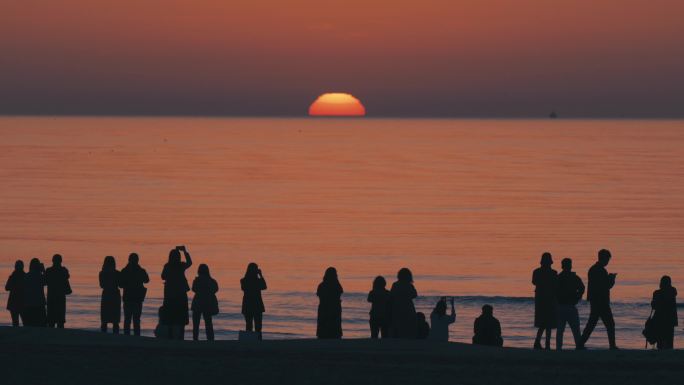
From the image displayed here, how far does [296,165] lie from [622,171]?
31.7 metres

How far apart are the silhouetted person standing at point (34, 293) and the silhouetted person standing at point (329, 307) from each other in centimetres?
446

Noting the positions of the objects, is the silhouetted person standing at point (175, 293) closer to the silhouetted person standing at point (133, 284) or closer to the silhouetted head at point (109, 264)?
the silhouetted person standing at point (133, 284)

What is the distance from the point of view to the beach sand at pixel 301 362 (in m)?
13.3

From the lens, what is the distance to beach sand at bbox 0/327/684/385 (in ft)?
43.7

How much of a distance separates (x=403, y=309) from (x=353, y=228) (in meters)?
36.3

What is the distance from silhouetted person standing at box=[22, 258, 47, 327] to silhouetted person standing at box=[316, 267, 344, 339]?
14.6ft

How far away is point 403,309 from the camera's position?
55.3ft

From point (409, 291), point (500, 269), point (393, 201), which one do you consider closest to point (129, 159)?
point (393, 201)

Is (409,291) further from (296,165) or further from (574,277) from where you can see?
(296,165)

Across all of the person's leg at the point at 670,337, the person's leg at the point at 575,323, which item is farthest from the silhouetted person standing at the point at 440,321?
the person's leg at the point at 670,337

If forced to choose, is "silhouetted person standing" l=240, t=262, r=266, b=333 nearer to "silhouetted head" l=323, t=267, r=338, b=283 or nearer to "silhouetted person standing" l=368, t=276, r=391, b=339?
"silhouetted head" l=323, t=267, r=338, b=283

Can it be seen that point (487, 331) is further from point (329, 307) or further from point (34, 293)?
point (34, 293)

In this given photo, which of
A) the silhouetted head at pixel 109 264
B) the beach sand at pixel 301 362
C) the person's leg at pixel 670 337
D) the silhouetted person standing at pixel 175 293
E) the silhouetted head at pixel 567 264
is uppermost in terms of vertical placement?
the silhouetted head at pixel 109 264

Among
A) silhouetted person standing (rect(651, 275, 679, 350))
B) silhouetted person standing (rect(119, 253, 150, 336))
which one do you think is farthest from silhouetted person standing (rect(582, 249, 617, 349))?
silhouetted person standing (rect(119, 253, 150, 336))
